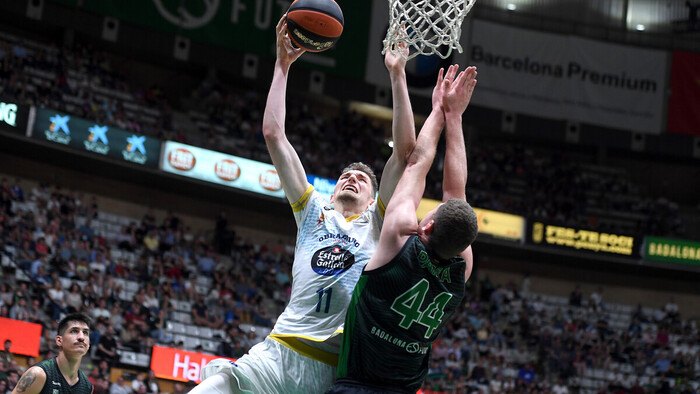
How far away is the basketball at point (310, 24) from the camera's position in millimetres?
5172

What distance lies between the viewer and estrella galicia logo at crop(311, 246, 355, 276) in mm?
4617

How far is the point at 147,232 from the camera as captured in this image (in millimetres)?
20547

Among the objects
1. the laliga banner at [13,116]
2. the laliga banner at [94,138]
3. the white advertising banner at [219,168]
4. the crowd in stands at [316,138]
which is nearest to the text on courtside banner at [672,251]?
the crowd in stands at [316,138]

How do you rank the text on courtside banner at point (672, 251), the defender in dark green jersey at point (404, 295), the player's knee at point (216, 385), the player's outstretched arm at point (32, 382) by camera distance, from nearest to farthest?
the defender in dark green jersey at point (404, 295), the player's knee at point (216, 385), the player's outstretched arm at point (32, 382), the text on courtside banner at point (672, 251)

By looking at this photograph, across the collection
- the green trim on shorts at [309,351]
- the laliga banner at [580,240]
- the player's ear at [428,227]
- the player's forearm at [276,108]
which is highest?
the player's forearm at [276,108]

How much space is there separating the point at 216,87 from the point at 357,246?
21556 mm

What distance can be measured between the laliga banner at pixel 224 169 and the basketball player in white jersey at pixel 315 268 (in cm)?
1609

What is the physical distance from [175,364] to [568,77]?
17.2 m

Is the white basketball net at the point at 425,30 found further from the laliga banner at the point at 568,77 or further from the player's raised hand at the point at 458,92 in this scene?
the laliga banner at the point at 568,77

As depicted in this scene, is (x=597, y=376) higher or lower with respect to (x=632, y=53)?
lower

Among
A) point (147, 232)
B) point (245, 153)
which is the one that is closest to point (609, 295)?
point (245, 153)

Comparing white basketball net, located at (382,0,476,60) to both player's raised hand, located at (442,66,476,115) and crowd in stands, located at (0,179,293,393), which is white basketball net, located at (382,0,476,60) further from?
crowd in stands, located at (0,179,293,393)

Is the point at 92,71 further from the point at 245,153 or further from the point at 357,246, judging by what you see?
the point at 357,246

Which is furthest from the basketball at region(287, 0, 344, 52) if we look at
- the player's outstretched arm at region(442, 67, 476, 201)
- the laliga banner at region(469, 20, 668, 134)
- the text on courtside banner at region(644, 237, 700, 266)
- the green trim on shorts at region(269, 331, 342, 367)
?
the text on courtside banner at region(644, 237, 700, 266)
